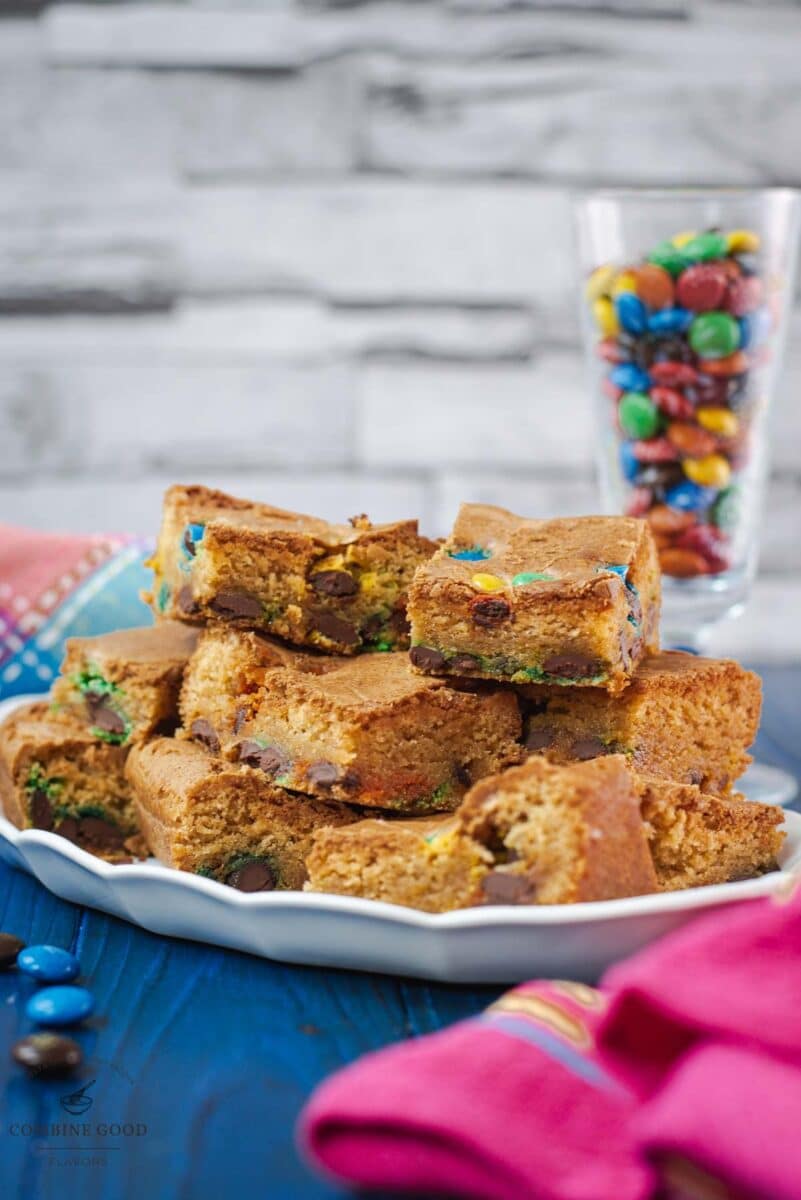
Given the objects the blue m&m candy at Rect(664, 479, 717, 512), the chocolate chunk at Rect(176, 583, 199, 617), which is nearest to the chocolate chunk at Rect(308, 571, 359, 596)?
the chocolate chunk at Rect(176, 583, 199, 617)

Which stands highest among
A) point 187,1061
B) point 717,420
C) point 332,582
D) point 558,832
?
point 717,420

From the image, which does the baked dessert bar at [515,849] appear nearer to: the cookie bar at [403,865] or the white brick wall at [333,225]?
the cookie bar at [403,865]

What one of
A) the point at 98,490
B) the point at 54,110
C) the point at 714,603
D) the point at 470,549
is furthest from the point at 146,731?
the point at 54,110

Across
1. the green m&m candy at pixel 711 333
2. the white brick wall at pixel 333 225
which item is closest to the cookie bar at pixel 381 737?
the green m&m candy at pixel 711 333

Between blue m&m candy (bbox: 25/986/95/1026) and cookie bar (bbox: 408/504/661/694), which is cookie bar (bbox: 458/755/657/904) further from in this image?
blue m&m candy (bbox: 25/986/95/1026)

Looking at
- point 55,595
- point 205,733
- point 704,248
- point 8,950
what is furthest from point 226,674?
point 704,248

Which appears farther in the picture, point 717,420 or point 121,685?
point 717,420

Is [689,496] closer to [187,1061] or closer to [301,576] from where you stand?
[301,576]
